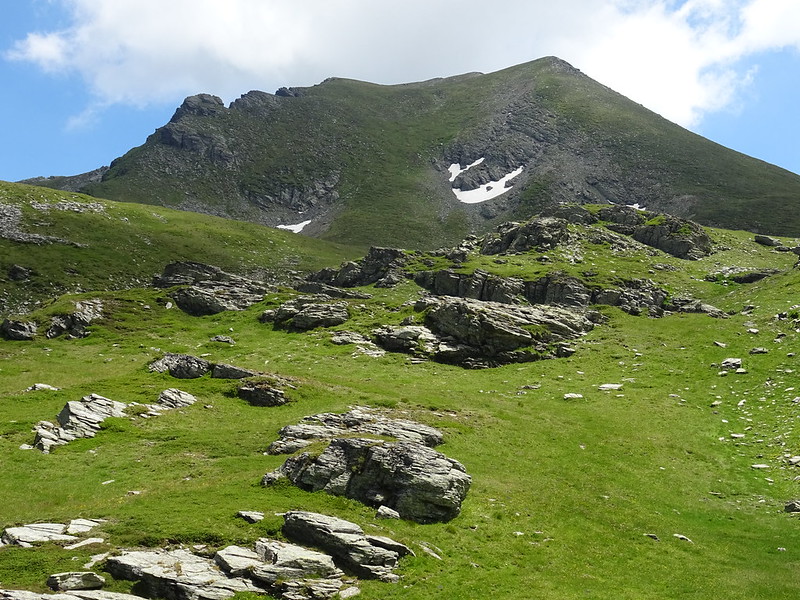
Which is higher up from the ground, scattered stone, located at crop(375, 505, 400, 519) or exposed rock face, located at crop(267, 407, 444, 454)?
exposed rock face, located at crop(267, 407, 444, 454)

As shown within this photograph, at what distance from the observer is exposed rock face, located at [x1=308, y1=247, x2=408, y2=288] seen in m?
119

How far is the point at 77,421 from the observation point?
38.3m

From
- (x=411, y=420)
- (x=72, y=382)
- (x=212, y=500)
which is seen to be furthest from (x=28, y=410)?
(x=411, y=420)

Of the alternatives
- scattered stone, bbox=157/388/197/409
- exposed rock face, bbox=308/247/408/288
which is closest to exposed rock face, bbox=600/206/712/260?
exposed rock face, bbox=308/247/408/288

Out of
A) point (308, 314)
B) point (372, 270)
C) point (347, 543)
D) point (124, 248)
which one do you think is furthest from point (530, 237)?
point (347, 543)

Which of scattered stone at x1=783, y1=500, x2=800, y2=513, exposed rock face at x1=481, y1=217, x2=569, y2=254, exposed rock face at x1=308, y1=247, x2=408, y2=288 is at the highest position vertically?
exposed rock face at x1=481, y1=217, x2=569, y2=254

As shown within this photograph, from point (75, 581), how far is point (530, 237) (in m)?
115

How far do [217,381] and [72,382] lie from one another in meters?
14.2

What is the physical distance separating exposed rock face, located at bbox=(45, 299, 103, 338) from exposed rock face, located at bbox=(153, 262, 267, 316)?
14499 mm

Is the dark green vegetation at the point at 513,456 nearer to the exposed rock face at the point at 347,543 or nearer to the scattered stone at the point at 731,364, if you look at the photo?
the exposed rock face at the point at 347,543

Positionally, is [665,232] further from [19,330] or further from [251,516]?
[19,330]

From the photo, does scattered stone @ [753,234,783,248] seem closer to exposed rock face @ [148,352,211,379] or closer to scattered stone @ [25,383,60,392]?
exposed rock face @ [148,352,211,379]

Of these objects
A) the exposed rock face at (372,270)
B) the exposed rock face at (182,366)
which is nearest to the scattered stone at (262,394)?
the exposed rock face at (182,366)

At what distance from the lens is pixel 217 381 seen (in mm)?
51219
